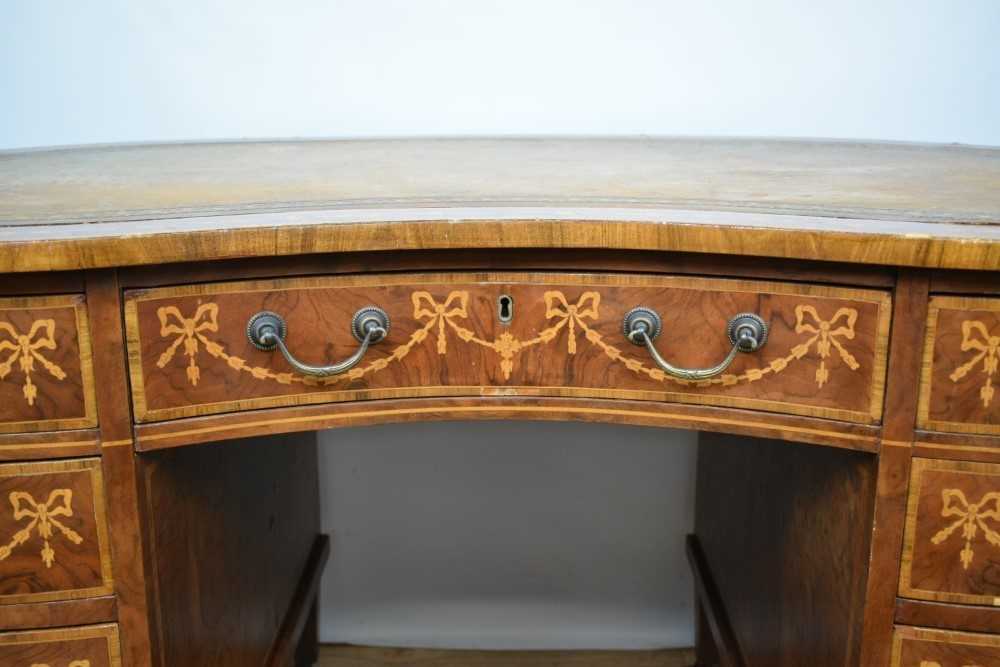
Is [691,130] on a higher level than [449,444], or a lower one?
higher

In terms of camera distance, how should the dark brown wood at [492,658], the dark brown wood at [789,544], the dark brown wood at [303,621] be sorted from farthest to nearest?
1. the dark brown wood at [492,658]
2. the dark brown wood at [303,621]
3. the dark brown wood at [789,544]

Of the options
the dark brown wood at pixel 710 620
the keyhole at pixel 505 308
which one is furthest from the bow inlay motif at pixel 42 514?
the dark brown wood at pixel 710 620

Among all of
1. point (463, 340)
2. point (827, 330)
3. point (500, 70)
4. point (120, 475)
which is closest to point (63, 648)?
point (120, 475)

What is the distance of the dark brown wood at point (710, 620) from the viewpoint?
3.75 feet

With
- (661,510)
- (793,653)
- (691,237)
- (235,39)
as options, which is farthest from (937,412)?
(235,39)

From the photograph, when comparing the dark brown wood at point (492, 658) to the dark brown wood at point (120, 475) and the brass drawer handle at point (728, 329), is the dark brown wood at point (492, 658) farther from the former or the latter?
the brass drawer handle at point (728, 329)

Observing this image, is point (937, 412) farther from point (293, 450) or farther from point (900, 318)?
point (293, 450)

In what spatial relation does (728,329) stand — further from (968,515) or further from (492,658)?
(492,658)

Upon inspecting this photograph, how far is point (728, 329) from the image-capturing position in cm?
72

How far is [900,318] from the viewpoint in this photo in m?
0.68

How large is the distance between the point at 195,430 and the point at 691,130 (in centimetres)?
89

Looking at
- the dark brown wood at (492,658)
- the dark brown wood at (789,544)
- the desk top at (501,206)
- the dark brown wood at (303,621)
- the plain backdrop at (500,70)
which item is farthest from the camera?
the dark brown wood at (492,658)

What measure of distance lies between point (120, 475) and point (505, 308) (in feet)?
1.02

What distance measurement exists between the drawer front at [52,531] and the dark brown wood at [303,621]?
406 millimetres
